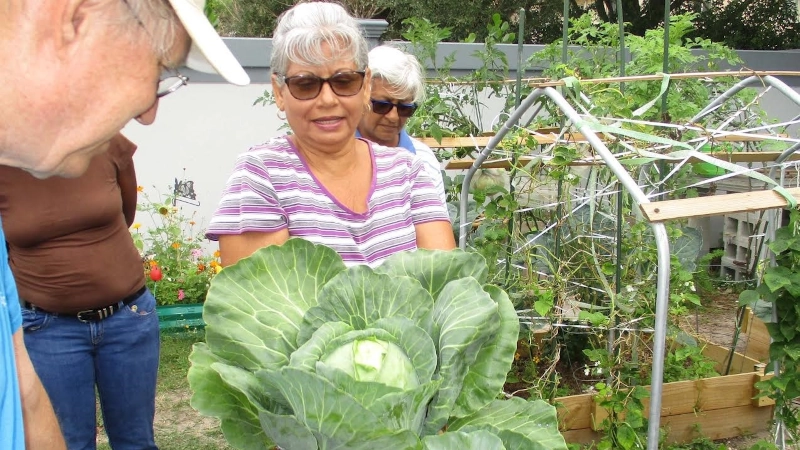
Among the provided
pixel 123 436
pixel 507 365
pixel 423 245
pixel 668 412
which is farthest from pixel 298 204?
pixel 668 412

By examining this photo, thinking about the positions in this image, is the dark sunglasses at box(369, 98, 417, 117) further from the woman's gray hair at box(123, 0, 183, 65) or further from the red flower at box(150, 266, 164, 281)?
the red flower at box(150, 266, 164, 281)

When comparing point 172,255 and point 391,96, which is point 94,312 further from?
point 172,255

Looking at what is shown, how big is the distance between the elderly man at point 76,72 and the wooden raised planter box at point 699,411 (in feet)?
7.93

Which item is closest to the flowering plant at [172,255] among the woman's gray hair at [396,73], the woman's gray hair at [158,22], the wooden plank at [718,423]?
the woman's gray hair at [396,73]

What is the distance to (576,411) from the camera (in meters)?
3.21

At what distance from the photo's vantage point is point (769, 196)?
2.24 meters

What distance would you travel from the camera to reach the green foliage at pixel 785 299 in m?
2.51

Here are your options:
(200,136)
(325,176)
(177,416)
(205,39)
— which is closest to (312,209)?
(325,176)

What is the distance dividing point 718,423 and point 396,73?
2.23 m

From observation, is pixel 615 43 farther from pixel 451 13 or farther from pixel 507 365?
pixel 451 13

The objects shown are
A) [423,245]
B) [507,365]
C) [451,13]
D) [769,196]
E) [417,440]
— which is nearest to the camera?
[417,440]

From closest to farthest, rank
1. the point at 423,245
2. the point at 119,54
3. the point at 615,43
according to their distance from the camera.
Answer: the point at 119,54 → the point at 423,245 → the point at 615,43

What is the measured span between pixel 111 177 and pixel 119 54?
64.9 inches

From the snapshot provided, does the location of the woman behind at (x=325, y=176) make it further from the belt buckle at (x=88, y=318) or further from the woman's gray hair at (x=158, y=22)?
the belt buckle at (x=88, y=318)
